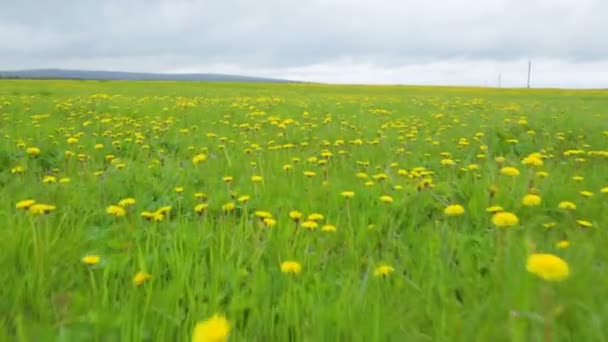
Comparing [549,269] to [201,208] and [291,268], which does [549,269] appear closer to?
[291,268]

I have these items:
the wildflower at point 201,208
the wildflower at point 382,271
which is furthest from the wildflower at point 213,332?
the wildflower at point 201,208

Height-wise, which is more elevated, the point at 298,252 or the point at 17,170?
the point at 17,170

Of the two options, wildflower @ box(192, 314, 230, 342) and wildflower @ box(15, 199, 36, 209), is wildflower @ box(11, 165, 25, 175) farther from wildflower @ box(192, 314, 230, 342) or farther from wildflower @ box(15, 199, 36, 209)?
wildflower @ box(192, 314, 230, 342)

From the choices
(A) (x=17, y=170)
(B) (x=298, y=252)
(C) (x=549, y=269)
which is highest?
(C) (x=549, y=269)

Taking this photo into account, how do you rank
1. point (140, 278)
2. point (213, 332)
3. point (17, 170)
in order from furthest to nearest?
point (17, 170) < point (140, 278) < point (213, 332)

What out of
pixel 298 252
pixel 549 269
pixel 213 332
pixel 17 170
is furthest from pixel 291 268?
pixel 17 170

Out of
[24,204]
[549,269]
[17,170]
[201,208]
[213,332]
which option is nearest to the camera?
[213,332]

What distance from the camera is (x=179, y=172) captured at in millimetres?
3406

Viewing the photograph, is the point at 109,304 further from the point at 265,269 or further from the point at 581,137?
the point at 581,137

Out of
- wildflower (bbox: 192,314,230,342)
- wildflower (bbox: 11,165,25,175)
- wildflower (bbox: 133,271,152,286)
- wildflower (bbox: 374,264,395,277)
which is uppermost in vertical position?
wildflower (bbox: 192,314,230,342)

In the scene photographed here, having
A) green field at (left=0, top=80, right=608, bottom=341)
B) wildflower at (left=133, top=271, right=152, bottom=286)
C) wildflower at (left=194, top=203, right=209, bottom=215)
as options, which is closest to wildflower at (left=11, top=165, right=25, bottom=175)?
green field at (left=0, top=80, right=608, bottom=341)

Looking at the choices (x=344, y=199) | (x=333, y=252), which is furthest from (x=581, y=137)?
(x=333, y=252)

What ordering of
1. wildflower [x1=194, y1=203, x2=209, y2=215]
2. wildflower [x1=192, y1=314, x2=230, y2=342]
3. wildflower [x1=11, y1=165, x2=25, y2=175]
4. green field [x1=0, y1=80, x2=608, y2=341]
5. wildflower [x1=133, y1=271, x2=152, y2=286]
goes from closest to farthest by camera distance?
wildflower [x1=192, y1=314, x2=230, y2=342] < green field [x1=0, y1=80, x2=608, y2=341] < wildflower [x1=133, y1=271, x2=152, y2=286] < wildflower [x1=194, y1=203, x2=209, y2=215] < wildflower [x1=11, y1=165, x2=25, y2=175]

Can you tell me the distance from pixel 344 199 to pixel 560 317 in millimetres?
1693
